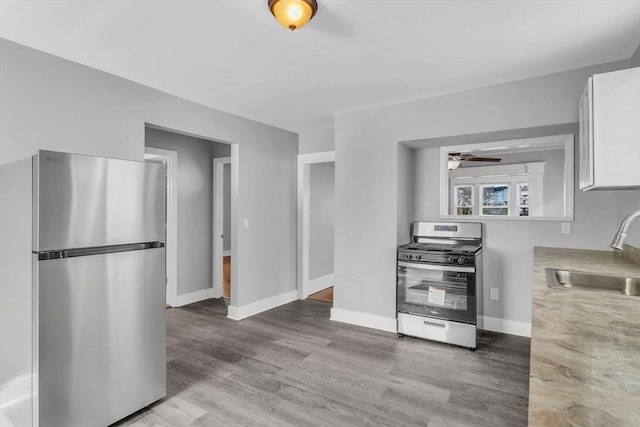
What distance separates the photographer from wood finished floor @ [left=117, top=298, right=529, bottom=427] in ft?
7.13

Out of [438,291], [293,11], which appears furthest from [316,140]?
[293,11]

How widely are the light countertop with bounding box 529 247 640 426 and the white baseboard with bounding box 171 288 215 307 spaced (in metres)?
4.25

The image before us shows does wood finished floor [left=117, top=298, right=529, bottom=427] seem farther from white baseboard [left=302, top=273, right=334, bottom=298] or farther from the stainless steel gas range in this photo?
white baseboard [left=302, top=273, right=334, bottom=298]

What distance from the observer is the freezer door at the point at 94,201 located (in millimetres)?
1752

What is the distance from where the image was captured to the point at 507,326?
351 cm

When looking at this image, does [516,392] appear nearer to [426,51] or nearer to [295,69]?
[426,51]

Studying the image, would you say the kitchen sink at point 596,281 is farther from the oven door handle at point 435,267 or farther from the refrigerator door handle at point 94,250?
the refrigerator door handle at point 94,250

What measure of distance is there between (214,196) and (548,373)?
4490 millimetres

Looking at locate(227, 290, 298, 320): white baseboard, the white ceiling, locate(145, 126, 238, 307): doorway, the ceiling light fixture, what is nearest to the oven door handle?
the white ceiling

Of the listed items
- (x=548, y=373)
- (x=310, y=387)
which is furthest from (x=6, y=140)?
(x=548, y=373)

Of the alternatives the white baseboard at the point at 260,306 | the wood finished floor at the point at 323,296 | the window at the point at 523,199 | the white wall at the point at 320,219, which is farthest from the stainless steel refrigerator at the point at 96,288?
the window at the point at 523,199

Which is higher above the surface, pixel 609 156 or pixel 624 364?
pixel 609 156

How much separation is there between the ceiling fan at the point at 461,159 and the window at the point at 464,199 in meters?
0.24

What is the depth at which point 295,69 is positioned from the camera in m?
2.76
